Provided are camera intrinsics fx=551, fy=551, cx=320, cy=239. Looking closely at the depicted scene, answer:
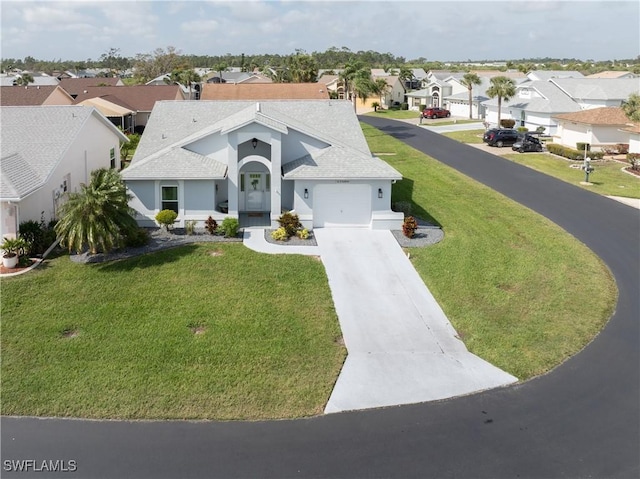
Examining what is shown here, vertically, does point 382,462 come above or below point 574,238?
below

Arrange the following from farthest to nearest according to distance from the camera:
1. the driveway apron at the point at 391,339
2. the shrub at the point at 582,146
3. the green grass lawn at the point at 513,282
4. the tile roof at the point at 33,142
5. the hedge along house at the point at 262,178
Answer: the shrub at the point at 582,146, the hedge along house at the point at 262,178, the tile roof at the point at 33,142, the green grass lawn at the point at 513,282, the driveway apron at the point at 391,339

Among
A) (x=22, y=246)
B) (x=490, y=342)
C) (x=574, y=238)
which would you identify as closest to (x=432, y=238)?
(x=574, y=238)

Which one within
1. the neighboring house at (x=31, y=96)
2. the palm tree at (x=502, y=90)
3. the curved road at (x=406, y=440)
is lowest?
the curved road at (x=406, y=440)

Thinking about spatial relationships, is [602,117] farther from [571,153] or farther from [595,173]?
[595,173]

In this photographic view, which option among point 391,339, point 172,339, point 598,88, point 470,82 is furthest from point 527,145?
point 172,339

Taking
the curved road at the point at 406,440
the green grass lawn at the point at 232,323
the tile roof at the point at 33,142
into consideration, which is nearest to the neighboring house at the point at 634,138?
the green grass lawn at the point at 232,323

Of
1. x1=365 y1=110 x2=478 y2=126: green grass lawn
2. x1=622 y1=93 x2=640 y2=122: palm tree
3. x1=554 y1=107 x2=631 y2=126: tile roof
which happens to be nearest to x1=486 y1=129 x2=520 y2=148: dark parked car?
x1=554 y1=107 x2=631 y2=126: tile roof

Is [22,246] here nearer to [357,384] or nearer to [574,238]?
[357,384]

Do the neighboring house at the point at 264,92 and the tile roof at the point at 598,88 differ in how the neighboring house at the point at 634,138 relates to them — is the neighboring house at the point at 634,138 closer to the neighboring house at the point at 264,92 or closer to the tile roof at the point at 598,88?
the tile roof at the point at 598,88
